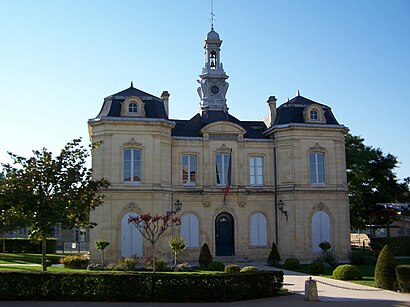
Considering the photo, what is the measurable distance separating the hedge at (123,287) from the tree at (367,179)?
27289mm

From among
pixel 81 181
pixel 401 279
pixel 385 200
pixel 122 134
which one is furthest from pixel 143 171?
pixel 385 200

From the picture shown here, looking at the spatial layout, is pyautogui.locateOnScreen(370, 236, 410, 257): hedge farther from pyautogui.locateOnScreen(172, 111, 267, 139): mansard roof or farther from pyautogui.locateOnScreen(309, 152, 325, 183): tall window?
pyautogui.locateOnScreen(172, 111, 267, 139): mansard roof

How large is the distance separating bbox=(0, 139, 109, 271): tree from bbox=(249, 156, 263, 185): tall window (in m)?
14.0

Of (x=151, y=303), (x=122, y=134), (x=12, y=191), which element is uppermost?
(x=122, y=134)

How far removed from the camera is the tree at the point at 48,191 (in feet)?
62.7

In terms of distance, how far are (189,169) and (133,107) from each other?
515 cm

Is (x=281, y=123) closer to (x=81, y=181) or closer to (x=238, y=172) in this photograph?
(x=238, y=172)

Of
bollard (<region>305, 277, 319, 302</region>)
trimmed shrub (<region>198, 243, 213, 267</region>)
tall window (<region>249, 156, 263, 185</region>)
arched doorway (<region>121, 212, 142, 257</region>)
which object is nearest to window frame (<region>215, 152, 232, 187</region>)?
tall window (<region>249, 156, 263, 185</region>)

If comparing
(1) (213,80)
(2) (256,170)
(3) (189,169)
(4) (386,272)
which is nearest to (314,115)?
(2) (256,170)

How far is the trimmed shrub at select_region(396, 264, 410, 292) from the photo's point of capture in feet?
59.9

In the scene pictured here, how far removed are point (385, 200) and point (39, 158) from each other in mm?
31603

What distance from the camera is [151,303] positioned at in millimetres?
16219

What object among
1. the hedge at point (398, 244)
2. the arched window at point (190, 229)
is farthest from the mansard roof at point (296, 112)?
the hedge at point (398, 244)

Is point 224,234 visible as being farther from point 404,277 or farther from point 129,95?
point 404,277
